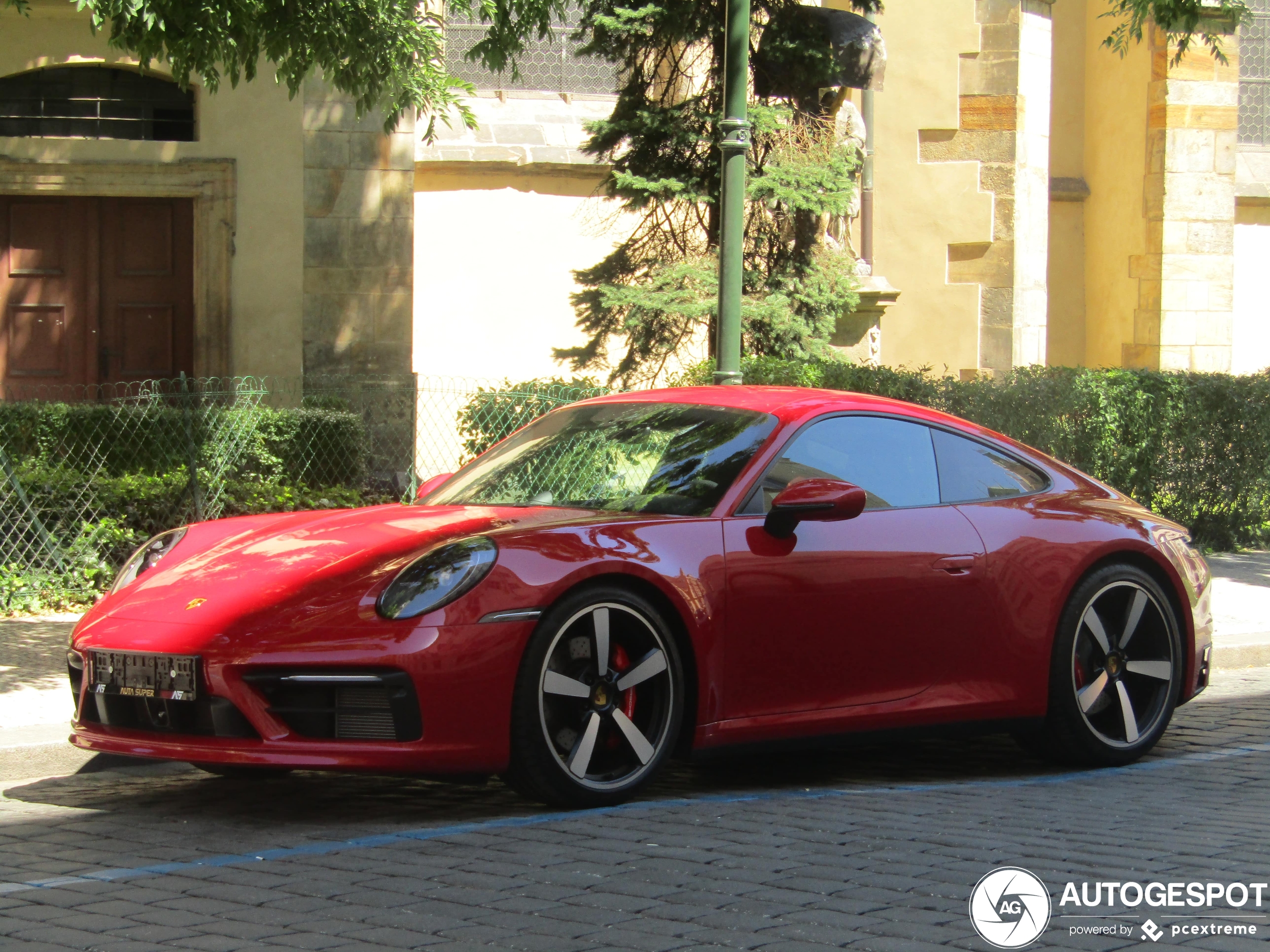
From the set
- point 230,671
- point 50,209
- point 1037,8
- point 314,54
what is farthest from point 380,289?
point 230,671

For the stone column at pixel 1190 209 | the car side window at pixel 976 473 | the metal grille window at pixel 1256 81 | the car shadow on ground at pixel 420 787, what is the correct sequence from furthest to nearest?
the metal grille window at pixel 1256 81 < the stone column at pixel 1190 209 < the car side window at pixel 976 473 < the car shadow on ground at pixel 420 787

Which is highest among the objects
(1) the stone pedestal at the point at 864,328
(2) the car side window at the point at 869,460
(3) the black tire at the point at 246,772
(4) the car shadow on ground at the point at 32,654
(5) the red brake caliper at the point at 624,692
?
(1) the stone pedestal at the point at 864,328

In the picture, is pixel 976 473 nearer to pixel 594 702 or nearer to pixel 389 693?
pixel 594 702

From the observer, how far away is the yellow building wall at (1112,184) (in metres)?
22.5

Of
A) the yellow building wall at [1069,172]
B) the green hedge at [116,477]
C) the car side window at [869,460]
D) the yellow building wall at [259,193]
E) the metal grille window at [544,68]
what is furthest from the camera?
the yellow building wall at [1069,172]

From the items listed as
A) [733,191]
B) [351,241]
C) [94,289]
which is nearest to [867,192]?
[351,241]

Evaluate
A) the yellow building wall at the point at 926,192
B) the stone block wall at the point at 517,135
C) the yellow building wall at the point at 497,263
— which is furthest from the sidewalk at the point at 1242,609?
the stone block wall at the point at 517,135

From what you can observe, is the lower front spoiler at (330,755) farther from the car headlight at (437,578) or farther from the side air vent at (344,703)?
the car headlight at (437,578)

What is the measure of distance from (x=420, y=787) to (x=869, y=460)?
2.06m

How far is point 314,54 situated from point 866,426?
4754mm

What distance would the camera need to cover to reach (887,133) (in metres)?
21.5

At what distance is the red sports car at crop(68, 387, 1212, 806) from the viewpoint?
479 cm

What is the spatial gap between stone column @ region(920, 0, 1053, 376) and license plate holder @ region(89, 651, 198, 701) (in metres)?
17.1

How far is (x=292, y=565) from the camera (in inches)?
202
